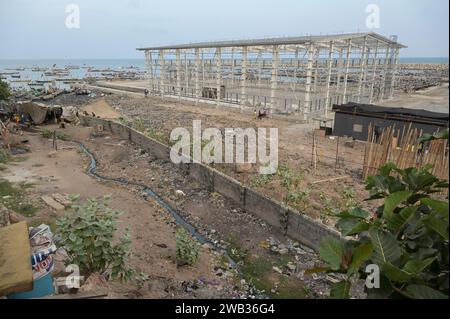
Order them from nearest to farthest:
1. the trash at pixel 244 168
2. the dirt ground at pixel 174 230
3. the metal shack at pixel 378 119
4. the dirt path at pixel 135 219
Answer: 1. the dirt path at pixel 135 219
2. the dirt ground at pixel 174 230
3. the trash at pixel 244 168
4. the metal shack at pixel 378 119

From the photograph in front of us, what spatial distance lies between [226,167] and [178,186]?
193cm

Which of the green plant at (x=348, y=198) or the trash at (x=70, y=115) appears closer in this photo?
the green plant at (x=348, y=198)

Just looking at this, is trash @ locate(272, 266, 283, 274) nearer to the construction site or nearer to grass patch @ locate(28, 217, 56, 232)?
the construction site

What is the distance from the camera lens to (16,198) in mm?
10211

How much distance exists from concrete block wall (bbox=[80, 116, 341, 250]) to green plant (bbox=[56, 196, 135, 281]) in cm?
405

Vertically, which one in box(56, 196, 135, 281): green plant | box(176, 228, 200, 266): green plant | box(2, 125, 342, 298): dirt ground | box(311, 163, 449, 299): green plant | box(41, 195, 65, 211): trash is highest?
box(311, 163, 449, 299): green plant

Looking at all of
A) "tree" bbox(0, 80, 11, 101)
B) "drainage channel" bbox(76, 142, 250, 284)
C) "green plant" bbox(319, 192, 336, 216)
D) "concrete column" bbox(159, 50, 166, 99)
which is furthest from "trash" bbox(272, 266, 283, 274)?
"concrete column" bbox(159, 50, 166, 99)

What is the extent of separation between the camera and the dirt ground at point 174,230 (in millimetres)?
6527

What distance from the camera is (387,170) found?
8.57 feet

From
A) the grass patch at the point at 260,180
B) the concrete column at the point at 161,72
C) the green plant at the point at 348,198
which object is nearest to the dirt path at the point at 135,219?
the grass patch at the point at 260,180

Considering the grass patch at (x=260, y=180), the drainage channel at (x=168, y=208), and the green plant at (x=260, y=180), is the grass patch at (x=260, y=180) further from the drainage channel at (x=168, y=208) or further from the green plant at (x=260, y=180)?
the drainage channel at (x=168, y=208)

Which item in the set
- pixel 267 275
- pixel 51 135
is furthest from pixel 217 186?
pixel 51 135

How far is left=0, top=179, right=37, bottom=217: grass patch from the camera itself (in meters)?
9.32

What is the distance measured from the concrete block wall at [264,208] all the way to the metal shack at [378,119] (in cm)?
844
